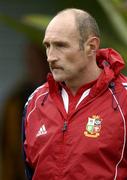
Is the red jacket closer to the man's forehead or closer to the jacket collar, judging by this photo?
the jacket collar

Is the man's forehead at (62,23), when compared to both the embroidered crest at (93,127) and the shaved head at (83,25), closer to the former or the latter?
the shaved head at (83,25)

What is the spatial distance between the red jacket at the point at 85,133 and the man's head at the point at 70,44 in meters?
0.14

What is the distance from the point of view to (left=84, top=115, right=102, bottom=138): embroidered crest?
6.10 m

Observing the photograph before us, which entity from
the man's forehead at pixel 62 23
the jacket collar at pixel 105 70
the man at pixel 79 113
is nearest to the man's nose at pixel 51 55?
the man at pixel 79 113

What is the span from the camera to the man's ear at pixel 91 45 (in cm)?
619

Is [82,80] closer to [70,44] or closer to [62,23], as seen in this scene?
[70,44]

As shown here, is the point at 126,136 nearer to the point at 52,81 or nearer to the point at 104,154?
the point at 104,154

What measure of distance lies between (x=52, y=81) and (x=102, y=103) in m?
0.34

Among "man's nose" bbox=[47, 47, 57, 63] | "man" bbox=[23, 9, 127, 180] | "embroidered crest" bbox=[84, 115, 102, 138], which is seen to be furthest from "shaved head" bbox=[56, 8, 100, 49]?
"embroidered crest" bbox=[84, 115, 102, 138]

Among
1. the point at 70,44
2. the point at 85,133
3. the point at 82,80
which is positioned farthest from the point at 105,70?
the point at 85,133

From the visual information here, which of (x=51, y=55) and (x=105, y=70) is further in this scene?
(x=105, y=70)

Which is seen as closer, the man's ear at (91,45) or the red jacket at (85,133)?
the red jacket at (85,133)

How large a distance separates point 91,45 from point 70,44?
133 millimetres

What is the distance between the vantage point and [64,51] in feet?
20.1
